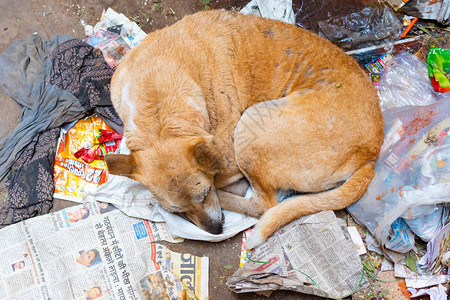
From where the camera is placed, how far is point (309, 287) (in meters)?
3.00

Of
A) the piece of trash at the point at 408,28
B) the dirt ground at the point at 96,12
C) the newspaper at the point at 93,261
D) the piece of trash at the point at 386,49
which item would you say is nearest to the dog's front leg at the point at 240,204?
the newspaper at the point at 93,261

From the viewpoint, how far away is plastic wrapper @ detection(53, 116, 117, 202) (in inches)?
139

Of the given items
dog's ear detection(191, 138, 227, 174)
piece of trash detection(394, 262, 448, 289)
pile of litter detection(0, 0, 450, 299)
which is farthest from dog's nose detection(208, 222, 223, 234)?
piece of trash detection(394, 262, 448, 289)

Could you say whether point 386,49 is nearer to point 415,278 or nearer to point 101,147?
point 415,278

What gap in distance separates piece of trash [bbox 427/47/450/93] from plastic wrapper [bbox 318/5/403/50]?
16.2 inches

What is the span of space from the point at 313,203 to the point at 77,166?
89.7 inches

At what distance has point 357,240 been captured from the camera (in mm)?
3305

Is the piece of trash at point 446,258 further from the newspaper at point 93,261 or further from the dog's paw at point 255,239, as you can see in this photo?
the newspaper at point 93,261

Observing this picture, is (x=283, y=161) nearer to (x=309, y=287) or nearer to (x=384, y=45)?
(x=309, y=287)

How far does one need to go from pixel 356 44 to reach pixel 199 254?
2635mm

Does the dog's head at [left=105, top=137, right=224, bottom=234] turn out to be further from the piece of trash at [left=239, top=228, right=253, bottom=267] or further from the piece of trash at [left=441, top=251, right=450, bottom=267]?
the piece of trash at [left=441, top=251, right=450, bottom=267]

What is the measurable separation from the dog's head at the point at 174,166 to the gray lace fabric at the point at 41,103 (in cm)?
118

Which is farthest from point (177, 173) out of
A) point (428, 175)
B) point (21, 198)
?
point (428, 175)

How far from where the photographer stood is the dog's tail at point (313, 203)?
3.00 meters
